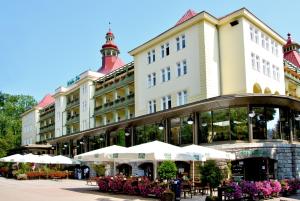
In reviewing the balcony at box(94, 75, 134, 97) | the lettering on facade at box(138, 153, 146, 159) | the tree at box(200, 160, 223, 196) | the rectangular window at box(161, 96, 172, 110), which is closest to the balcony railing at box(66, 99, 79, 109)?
the balcony at box(94, 75, 134, 97)

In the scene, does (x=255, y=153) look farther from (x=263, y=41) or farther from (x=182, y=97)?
(x=263, y=41)

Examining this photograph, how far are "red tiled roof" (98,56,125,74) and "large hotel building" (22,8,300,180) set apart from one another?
31.2ft

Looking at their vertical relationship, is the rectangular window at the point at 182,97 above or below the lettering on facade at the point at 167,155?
above

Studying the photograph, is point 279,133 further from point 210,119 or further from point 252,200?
point 252,200

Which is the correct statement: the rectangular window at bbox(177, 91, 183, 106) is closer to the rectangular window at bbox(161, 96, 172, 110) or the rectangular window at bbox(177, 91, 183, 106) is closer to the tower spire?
the rectangular window at bbox(161, 96, 172, 110)

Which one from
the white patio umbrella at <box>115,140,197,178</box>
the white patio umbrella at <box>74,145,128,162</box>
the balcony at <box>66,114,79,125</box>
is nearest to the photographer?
the white patio umbrella at <box>115,140,197,178</box>

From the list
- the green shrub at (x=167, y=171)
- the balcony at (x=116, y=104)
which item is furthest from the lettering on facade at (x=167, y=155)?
the balcony at (x=116, y=104)

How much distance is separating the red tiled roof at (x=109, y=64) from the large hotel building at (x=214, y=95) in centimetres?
952

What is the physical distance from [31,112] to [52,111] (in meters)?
14.4

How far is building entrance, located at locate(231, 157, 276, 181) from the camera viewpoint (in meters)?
26.3

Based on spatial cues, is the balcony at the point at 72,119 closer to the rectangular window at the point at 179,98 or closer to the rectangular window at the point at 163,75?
the rectangular window at the point at 163,75

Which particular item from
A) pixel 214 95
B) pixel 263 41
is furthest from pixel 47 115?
pixel 263 41

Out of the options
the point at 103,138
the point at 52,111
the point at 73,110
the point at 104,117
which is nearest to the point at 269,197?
the point at 103,138

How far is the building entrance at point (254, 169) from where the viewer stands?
26344 mm
